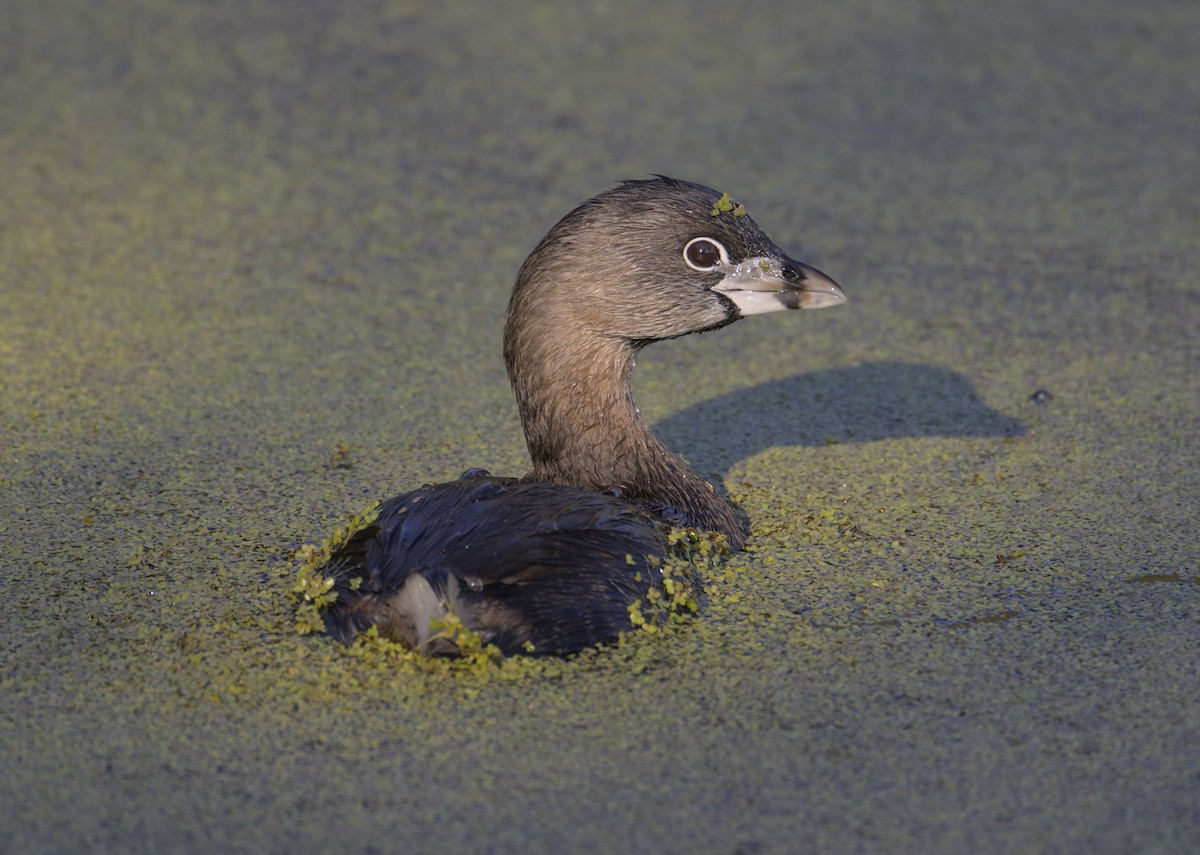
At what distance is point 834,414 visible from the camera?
13.7 feet

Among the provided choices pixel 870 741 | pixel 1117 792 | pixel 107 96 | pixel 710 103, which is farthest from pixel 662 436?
pixel 107 96

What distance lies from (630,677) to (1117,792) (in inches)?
34.1

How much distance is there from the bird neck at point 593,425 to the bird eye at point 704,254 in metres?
0.23

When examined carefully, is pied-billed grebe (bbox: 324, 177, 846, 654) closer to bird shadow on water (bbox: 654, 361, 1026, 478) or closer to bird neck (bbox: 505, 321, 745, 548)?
bird neck (bbox: 505, 321, 745, 548)

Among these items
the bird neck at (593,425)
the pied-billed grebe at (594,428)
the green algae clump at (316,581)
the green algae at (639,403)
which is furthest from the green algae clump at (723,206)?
the green algae clump at (316,581)

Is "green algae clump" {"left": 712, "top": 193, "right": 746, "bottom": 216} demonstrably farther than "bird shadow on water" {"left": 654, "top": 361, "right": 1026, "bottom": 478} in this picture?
No

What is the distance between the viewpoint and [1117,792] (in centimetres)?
246

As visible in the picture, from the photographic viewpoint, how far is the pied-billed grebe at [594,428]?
2848 millimetres

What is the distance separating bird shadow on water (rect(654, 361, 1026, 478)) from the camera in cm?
403

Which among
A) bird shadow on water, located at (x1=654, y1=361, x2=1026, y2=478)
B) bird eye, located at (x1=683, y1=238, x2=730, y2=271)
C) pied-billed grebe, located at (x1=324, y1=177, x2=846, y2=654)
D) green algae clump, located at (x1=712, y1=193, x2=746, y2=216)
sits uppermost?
green algae clump, located at (x1=712, y1=193, x2=746, y2=216)

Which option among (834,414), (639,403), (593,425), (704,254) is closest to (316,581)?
(593,425)

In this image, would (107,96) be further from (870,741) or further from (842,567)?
(870,741)

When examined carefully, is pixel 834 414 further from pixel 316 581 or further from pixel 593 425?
pixel 316 581

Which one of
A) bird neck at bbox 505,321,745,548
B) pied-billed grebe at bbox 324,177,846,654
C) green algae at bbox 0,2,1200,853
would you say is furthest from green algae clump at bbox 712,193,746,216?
green algae at bbox 0,2,1200,853
